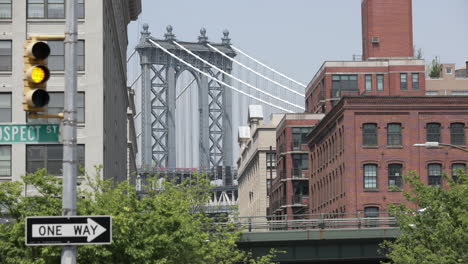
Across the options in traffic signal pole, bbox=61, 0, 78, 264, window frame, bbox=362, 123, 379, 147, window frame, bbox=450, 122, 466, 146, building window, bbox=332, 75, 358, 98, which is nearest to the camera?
traffic signal pole, bbox=61, 0, 78, 264

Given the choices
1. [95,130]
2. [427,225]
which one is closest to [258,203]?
[95,130]

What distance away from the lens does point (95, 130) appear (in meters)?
63.4

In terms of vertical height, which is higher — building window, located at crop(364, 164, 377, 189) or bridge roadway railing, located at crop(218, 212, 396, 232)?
building window, located at crop(364, 164, 377, 189)

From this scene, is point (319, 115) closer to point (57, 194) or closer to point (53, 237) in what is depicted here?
point (57, 194)

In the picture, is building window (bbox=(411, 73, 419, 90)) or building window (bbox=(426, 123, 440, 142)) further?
building window (bbox=(411, 73, 419, 90))

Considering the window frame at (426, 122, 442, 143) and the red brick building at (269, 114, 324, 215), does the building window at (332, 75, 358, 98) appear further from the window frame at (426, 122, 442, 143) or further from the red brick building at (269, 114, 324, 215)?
the window frame at (426, 122, 442, 143)

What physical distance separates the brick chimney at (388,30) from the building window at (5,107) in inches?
2641

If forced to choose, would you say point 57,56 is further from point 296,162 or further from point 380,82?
point 296,162

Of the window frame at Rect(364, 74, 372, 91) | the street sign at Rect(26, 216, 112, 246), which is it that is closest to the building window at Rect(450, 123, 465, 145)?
the window frame at Rect(364, 74, 372, 91)

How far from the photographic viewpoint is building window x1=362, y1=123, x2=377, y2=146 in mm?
98562

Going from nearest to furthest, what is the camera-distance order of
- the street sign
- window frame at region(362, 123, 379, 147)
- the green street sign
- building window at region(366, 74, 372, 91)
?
1. the green street sign
2. the street sign
3. window frame at region(362, 123, 379, 147)
4. building window at region(366, 74, 372, 91)

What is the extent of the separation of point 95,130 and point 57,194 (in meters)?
22.5

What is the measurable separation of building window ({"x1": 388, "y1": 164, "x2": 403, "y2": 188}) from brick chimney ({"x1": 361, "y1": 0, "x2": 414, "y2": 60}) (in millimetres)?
27879

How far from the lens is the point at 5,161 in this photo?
203 ft
